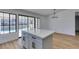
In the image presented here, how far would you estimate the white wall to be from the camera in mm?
5941

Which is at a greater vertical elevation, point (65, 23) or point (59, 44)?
point (65, 23)

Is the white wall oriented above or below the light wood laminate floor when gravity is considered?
above

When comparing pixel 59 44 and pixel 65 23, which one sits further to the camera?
pixel 65 23

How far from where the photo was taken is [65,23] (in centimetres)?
648

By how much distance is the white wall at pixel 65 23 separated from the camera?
Result: 5.94 m

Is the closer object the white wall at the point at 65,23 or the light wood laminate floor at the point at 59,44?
the light wood laminate floor at the point at 59,44

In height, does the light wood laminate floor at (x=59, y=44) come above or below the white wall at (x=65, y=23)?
below
